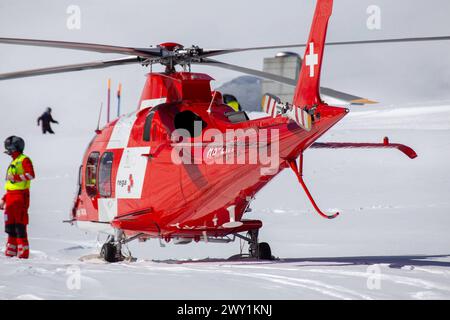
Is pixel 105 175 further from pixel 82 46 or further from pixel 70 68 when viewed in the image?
pixel 82 46

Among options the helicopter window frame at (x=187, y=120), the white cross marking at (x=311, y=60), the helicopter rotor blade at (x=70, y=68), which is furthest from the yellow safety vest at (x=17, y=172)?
the white cross marking at (x=311, y=60)

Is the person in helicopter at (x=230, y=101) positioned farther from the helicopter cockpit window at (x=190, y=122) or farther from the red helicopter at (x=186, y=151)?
the helicopter cockpit window at (x=190, y=122)

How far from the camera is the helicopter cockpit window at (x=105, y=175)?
11.3 m

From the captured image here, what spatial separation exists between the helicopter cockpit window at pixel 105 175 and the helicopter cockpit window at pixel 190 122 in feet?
4.68

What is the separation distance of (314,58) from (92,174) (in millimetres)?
4884

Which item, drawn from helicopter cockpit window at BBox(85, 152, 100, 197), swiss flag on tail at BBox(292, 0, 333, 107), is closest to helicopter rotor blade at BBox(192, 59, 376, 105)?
swiss flag on tail at BBox(292, 0, 333, 107)

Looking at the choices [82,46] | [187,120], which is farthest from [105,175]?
[82,46]

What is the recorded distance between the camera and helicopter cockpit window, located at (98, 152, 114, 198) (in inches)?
443

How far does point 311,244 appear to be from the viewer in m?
13.2

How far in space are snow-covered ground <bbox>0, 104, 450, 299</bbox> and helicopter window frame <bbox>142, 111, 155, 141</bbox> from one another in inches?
68.5

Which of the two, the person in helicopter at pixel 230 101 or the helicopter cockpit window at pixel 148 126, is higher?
the person in helicopter at pixel 230 101
